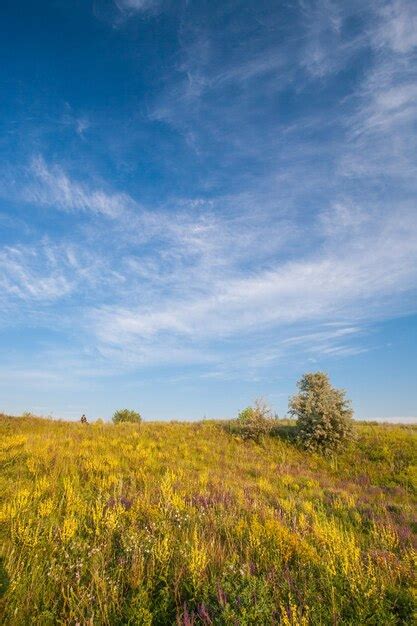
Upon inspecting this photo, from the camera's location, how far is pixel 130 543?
6.04m

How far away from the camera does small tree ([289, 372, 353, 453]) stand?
22531mm

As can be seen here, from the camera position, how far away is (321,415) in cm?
2333

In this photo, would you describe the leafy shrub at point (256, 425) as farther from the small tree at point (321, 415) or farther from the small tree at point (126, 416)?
the small tree at point (126, 416)

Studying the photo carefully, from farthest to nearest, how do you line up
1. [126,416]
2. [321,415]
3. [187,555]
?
[126,416] → [321,415] → [187,555]

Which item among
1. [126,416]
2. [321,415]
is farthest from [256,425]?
[126,416]

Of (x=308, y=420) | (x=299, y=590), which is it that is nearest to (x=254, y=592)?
(x=299, y=590)

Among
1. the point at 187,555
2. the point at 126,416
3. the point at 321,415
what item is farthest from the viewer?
the point at 126,416

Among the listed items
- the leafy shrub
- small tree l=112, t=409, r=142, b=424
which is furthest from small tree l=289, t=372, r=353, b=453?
small tree l=112, t=409, r=142, b=424

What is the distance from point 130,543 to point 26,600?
5.77 feet

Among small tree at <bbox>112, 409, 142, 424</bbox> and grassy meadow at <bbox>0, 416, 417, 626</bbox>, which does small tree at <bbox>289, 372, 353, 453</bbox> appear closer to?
grassy meadow at <bbox>0, 416, 417, 626</bbox>

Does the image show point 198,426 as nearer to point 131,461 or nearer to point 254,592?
point 131,461

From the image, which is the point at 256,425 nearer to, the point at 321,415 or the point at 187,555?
the point at 321,415

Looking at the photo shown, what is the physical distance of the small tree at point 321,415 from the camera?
73.9ft

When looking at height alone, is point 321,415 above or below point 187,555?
above
